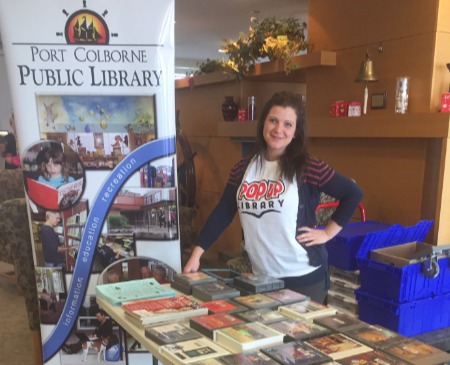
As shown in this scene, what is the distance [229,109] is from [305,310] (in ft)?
10.1

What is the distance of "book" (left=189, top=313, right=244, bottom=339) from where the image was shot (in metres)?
1.13

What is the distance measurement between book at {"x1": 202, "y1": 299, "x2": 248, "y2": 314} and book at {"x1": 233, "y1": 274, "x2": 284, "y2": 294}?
0.12 m

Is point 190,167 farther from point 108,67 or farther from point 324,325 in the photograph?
point 324,325

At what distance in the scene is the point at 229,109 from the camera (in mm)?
4156

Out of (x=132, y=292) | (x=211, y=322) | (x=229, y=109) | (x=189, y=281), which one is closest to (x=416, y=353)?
(x=211, y=322)

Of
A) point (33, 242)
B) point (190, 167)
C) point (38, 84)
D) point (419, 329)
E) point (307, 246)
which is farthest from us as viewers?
point (190, 167)

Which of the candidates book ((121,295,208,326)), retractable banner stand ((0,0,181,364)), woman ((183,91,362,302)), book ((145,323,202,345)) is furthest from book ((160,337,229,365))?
retractable banner stand ((0,0,181,364))

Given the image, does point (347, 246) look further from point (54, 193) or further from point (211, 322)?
point (54, 193)

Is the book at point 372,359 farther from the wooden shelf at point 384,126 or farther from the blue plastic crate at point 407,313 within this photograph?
the wooden shelf at point 384,126

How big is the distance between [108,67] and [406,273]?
1664 mm

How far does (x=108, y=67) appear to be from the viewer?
1889 mm

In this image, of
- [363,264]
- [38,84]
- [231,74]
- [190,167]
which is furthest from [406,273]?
[190,167]

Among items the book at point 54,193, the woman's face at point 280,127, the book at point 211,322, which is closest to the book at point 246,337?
the book at point 211,322

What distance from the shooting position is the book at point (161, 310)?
121cm
